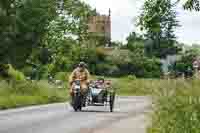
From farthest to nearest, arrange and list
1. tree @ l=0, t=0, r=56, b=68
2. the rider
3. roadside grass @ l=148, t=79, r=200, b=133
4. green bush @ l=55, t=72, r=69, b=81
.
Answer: green bush @ l=55, t=72, r=69, b=81, tree @ l=0, t=0, r=56, b=68, the rider, roadside grass @ l=148, t=79, r=200, b=133

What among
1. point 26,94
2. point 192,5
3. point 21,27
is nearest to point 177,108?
point 192,5

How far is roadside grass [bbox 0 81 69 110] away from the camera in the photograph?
31328 mm

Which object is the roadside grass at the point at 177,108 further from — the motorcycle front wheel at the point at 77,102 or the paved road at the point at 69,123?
the motorcycle front wheel at the point at 77,102

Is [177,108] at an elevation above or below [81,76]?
above

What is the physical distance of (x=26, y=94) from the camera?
118 feet

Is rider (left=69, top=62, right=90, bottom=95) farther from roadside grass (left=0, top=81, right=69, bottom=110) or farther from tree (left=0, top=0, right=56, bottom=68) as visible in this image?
tree (left=0, top=0, right=56, bottom=68)

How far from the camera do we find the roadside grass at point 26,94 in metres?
31.3

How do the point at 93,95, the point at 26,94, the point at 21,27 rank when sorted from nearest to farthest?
the point at 93,95
the point at 26,94
the point at 21,27

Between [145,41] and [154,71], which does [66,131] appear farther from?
[145,41]

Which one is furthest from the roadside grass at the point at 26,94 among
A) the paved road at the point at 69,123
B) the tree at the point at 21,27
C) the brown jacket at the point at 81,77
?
the tree at the point at 21,27

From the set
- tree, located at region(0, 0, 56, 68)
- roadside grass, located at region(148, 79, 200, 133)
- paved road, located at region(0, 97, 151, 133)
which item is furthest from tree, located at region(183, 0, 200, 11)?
tree, located at region(0, 0, 56, 68)

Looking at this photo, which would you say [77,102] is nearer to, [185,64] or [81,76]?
[81,76]

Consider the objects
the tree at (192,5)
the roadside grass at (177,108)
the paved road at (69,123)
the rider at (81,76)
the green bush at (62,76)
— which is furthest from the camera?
the green bush at (62,76)

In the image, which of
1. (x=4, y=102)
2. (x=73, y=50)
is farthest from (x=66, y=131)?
(x=73, y=50)
